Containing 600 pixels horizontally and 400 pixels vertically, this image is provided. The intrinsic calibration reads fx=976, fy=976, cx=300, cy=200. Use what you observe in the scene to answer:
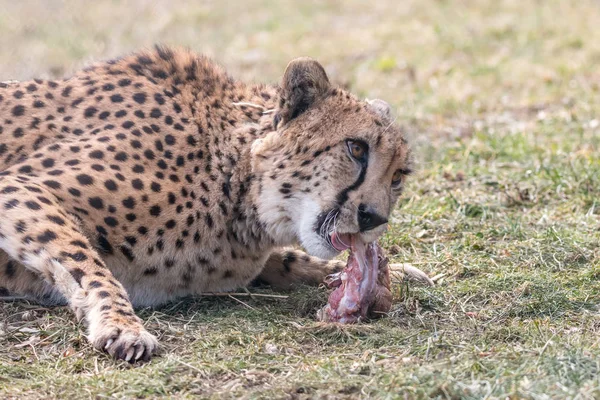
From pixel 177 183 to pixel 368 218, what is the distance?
0.94m

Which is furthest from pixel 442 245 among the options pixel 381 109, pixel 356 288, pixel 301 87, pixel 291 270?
pixel 301 87

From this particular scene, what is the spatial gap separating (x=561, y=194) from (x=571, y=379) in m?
2.96

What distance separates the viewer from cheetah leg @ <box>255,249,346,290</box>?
5293 mm

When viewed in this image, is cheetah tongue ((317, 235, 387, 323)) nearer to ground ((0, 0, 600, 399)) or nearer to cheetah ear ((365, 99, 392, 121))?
ground ((0, 0, 600, 399))

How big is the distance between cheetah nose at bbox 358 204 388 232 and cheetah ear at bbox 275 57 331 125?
0.61 m

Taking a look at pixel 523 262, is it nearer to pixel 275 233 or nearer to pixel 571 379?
pixel 275 233

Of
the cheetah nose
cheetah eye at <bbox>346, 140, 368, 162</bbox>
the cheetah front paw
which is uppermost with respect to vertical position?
cheetah eye at <bbox>346, 140, 368, 162</bbox>

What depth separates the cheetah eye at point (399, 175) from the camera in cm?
472

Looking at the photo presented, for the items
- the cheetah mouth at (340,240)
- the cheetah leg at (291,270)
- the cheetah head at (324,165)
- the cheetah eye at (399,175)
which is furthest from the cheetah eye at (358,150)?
the cheetah leg at (291,270)

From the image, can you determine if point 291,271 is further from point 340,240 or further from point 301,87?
point 301,87

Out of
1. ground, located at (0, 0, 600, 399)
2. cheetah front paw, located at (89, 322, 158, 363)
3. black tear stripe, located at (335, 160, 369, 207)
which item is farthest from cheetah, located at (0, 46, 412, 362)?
ground, located at (0, 0, 600, 399)

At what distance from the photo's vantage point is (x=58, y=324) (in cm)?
444

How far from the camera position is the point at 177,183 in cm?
467

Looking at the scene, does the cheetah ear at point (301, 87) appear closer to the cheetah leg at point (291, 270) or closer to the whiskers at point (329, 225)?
the whiskers at point (329, 225)
